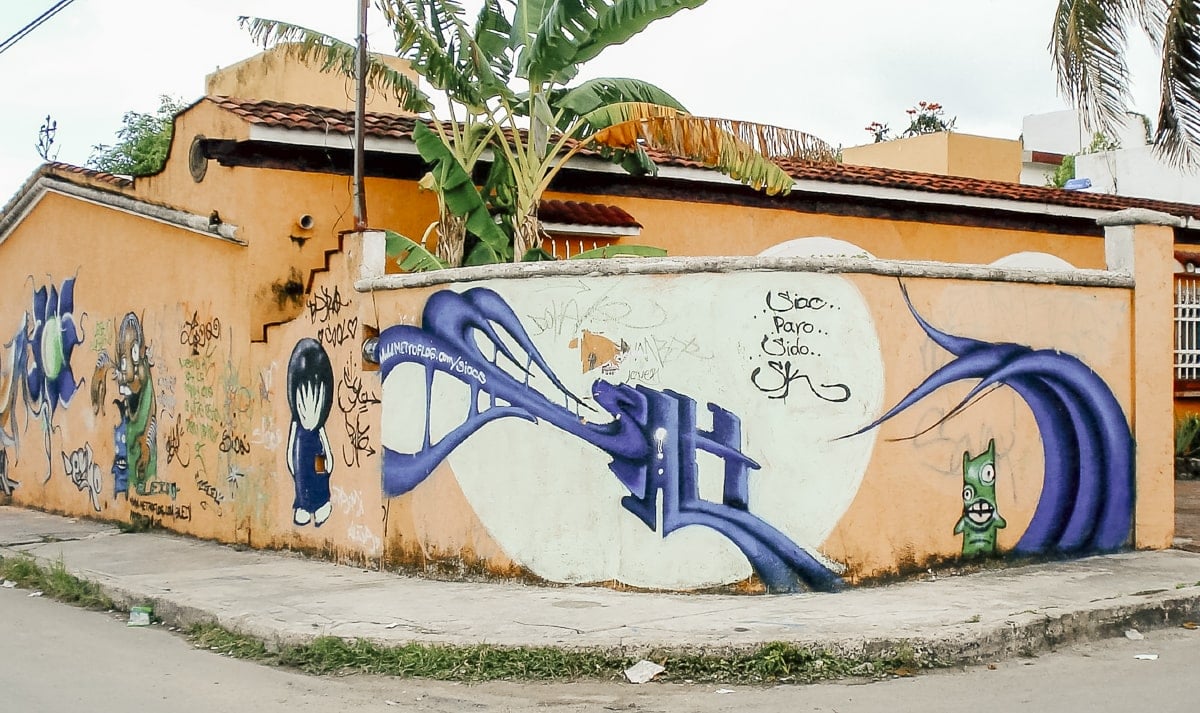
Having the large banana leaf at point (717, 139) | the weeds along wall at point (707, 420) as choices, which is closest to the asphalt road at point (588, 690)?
the weeds along wall at point (707, 420)

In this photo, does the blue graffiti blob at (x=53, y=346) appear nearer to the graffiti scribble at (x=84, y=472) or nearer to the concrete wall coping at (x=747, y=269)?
the graffiti scribble at (x=84, y=472)

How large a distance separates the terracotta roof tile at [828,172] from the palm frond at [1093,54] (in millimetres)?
2374

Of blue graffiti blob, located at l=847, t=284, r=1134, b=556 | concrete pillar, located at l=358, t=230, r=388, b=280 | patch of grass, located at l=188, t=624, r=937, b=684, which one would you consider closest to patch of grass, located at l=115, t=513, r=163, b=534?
concrete pillar, located at l=358, t=230, r=388, b=280

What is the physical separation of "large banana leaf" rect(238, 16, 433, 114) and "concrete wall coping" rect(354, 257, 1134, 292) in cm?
278

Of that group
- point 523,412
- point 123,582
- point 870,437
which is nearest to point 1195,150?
point 870,437

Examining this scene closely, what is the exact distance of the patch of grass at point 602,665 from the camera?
7.26 metres

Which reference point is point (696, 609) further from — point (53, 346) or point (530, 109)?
point (53, 346)

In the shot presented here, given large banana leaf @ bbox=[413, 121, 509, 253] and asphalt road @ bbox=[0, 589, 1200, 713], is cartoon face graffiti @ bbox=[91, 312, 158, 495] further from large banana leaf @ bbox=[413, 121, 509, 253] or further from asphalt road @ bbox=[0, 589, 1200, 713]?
asphalt road @ bbox=[0, 589, 1200, 713]

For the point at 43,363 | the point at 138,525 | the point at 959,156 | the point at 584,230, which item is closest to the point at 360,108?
the point at 584,230

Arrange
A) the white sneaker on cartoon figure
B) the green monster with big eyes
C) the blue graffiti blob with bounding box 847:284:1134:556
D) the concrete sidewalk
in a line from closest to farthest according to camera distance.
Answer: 1. the concrete sidewalk
2. the green monster with big eyes
3. the blue graffiti blob with bounding box 847:284:1134:556
4. the white sneaker on cartoon figure

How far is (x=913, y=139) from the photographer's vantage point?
27984 mm

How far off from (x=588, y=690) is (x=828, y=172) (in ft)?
34.0

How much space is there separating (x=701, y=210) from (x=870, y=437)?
262 inches

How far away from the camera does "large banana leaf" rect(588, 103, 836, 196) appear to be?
11.4 metres
